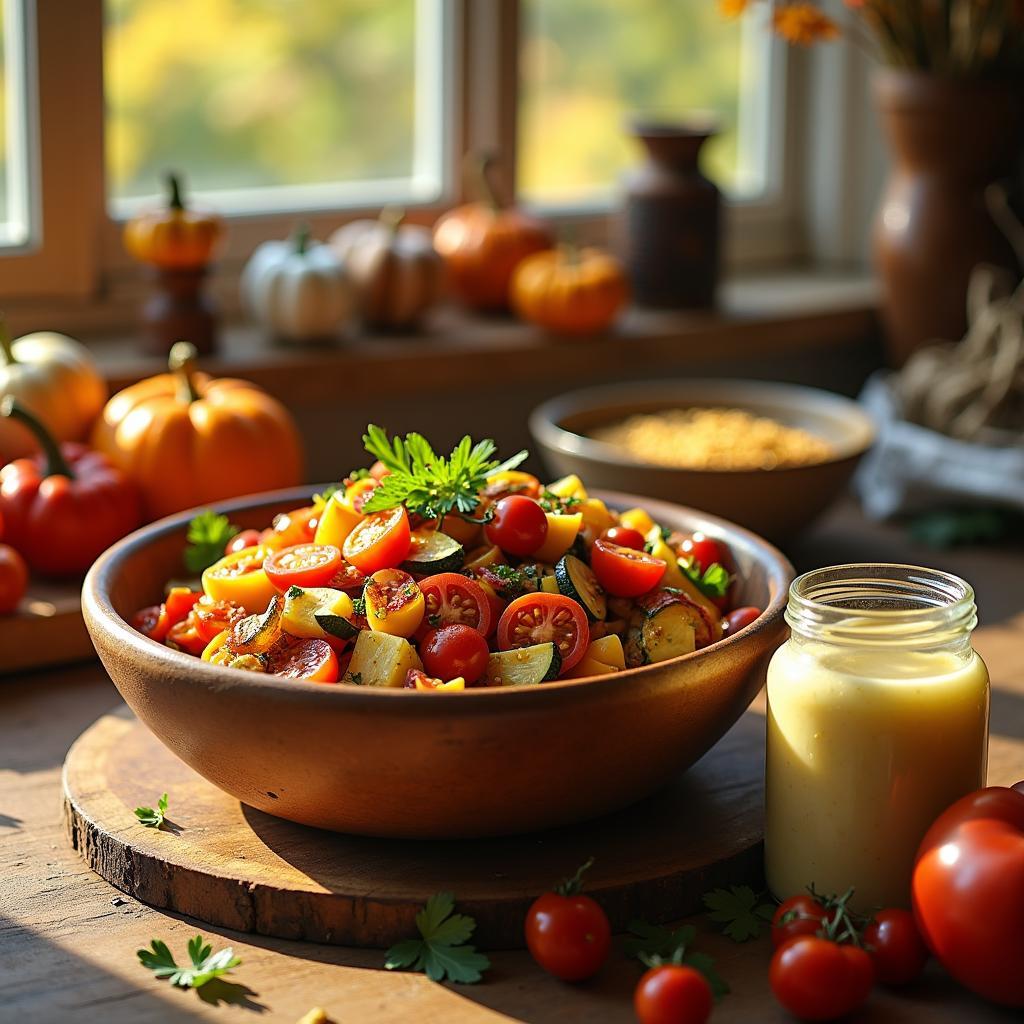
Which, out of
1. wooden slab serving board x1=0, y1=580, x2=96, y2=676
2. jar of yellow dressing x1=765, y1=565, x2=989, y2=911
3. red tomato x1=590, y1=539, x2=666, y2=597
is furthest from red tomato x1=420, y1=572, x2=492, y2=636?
wooden slab serving board x1=0, y1=580, x2=96, y2=676

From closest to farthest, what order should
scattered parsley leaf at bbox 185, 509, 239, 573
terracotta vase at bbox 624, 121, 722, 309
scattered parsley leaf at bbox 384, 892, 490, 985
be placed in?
scattered parsley leaf at bbox 384, 892, 490, 985, scattered parsley leaf at bbox 185, 509, 239, 573, terracotta vase at bbox 624, 121, 722, 309

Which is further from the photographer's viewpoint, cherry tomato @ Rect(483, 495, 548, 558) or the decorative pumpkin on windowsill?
the decorative pumpkin on windowsill

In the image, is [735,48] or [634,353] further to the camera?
[735,48]

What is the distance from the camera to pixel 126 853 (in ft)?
3.97

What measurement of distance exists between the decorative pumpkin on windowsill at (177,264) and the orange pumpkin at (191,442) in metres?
0.24

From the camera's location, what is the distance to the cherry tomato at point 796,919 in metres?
1.08

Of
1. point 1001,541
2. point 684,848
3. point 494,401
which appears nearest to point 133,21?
point 494,401

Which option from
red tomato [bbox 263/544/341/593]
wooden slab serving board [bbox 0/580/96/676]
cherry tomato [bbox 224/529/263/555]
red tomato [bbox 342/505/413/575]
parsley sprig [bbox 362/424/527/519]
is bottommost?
wooden slab serving board [bbox 0/580/96/676]

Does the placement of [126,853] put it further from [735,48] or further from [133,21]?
[735,48]

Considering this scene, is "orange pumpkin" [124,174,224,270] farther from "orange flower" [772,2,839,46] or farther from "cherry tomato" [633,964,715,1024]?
"cherry tomato" [633,964,715,1024]

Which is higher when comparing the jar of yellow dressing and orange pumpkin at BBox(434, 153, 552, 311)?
orange pumpkin at BBox(434, 153, 552, 311)

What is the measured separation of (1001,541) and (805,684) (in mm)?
1163

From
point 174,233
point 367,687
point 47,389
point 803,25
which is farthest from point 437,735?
point 803,25

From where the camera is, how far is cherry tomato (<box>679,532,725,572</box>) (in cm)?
142
